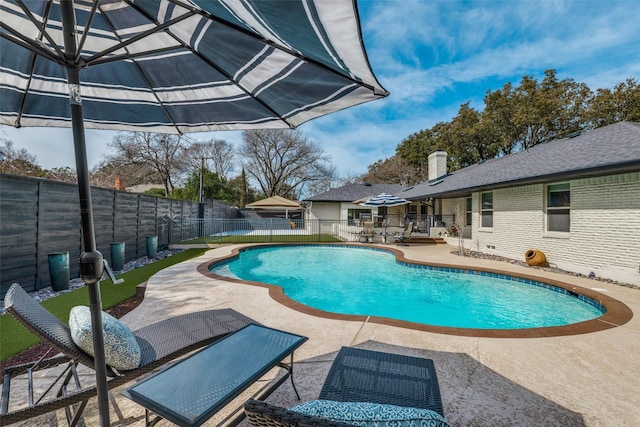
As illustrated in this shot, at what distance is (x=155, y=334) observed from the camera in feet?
9.04

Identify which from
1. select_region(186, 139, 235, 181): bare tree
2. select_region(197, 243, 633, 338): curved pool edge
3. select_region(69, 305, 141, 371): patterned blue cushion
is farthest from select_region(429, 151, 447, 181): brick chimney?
select_region(186, 139, 235, 181): bare tree

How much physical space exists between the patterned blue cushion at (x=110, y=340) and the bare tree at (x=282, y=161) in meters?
33.9

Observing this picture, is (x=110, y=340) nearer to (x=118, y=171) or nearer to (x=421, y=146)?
(x=118, y=171)

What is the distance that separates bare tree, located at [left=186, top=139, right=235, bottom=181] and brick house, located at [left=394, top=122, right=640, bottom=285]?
29.7 meters

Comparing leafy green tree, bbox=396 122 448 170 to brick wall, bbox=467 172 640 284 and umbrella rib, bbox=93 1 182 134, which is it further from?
umbrella rib, bbox=93 1 182 134

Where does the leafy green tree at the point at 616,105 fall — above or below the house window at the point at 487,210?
above

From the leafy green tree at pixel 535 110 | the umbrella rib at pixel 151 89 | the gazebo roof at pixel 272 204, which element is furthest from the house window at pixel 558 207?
the leafy green tree at pixel 535 110

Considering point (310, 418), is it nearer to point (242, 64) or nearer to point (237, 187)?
point (242, 64)

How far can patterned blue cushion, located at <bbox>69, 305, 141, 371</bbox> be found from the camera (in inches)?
77.2

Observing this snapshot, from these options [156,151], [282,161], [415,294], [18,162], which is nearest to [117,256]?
[415,294]

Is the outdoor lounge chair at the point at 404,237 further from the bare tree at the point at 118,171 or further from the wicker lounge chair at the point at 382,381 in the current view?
the bare tree at the point at 118,171

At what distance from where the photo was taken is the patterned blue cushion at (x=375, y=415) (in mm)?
1041

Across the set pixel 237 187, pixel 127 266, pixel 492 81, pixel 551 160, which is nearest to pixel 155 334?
pixel 127 266

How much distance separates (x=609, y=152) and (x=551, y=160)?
6.63 feet
